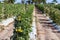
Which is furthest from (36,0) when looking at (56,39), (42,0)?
(56,39)

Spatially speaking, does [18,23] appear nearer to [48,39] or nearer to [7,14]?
[48,39]

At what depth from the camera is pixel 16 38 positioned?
7008mm

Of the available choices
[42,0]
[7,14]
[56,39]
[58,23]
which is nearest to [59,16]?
[58,23]

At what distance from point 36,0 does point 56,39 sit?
8880cm

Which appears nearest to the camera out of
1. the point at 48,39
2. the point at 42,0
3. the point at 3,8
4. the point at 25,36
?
the point at 25,36

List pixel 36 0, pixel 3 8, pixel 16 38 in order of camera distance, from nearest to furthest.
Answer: pixel 16 38, pixel 3 8, pixel 36 0

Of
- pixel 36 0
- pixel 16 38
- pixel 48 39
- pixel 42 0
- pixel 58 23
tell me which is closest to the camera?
pixel 16 38

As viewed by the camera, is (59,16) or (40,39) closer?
(40,39)

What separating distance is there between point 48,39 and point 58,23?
6080 mm

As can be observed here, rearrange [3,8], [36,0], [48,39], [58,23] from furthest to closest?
[36,0] < [3,8] < [58,23] < [48,39]

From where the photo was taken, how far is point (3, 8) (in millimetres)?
25703

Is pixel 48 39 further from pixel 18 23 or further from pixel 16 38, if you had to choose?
pixel 16 38

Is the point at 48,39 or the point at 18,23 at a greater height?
the point at 18,23

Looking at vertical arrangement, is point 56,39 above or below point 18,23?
below
